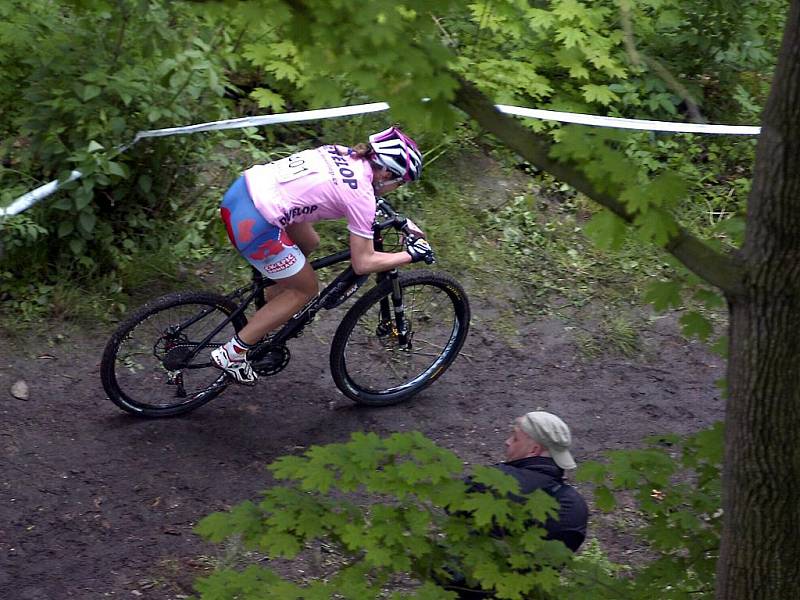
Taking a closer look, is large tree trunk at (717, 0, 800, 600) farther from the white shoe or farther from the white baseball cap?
the white shoe

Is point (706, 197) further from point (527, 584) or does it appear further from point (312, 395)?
point (527, 584)

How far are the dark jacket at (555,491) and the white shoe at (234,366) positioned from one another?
6.92 ft

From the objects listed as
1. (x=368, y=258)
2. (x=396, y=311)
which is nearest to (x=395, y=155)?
(x=368, y=258)

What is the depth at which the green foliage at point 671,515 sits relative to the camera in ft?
11.5

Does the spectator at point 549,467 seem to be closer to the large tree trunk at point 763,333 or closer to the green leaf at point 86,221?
the large tree trunk at point 763,333

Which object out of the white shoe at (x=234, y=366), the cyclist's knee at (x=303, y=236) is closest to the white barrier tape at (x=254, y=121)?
the cyclist's knee at (x=303, y=236)

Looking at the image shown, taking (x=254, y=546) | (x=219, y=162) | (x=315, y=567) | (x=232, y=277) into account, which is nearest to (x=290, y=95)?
(x=219, y=162)

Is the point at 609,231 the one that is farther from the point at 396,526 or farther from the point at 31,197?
the point at 31,197

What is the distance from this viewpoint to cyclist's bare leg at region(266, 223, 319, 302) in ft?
18.9

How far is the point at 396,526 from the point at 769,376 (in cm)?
129

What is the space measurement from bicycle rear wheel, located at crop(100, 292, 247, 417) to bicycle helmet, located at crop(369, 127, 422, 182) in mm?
1228

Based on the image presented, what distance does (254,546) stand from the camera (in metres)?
3.38

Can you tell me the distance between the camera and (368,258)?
18.3ft

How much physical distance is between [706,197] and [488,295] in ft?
7.73
